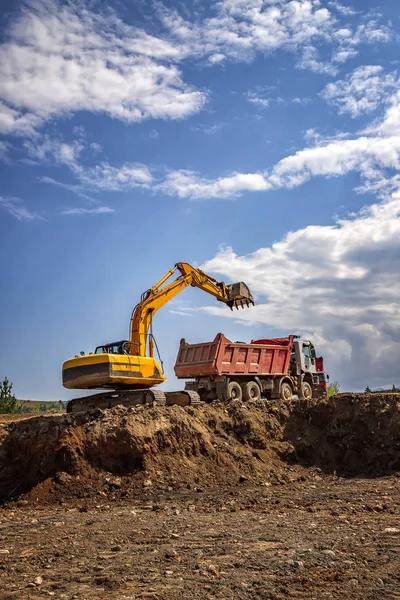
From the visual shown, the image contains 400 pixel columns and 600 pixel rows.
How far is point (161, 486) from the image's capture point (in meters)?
13.0

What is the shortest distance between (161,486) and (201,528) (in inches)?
149

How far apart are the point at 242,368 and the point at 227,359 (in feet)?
3.12

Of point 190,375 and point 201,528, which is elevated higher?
point 190,375

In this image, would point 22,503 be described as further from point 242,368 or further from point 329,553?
point 242,368

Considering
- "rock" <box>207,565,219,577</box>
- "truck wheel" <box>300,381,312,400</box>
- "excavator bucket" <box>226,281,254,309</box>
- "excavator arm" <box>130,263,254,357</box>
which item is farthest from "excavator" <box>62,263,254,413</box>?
"rock" <box>207,565,219,577</box>

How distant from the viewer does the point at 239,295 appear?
2398cm

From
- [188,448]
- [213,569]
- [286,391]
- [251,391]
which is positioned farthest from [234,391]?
[213,569]

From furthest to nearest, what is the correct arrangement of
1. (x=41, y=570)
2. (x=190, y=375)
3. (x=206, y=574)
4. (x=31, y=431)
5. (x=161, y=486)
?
(x=190, y=375) < (x=31, y=431) < (x=161, y=486) < (x=41, y=570) < (x=206, y=574)

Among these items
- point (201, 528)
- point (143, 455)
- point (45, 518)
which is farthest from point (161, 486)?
point (201, 528)

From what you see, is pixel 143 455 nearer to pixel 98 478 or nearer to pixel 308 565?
pixel 98 478

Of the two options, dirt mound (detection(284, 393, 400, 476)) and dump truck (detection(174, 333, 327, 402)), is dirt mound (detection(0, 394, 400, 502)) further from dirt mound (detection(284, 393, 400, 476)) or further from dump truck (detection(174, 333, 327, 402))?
dump truck (detection(174, 333, 327, 402))

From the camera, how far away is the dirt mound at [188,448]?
1339cm

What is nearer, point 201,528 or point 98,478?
point 201,528

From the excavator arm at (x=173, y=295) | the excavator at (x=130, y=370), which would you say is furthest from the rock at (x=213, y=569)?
the excavator arm at (x=173, y=295)
